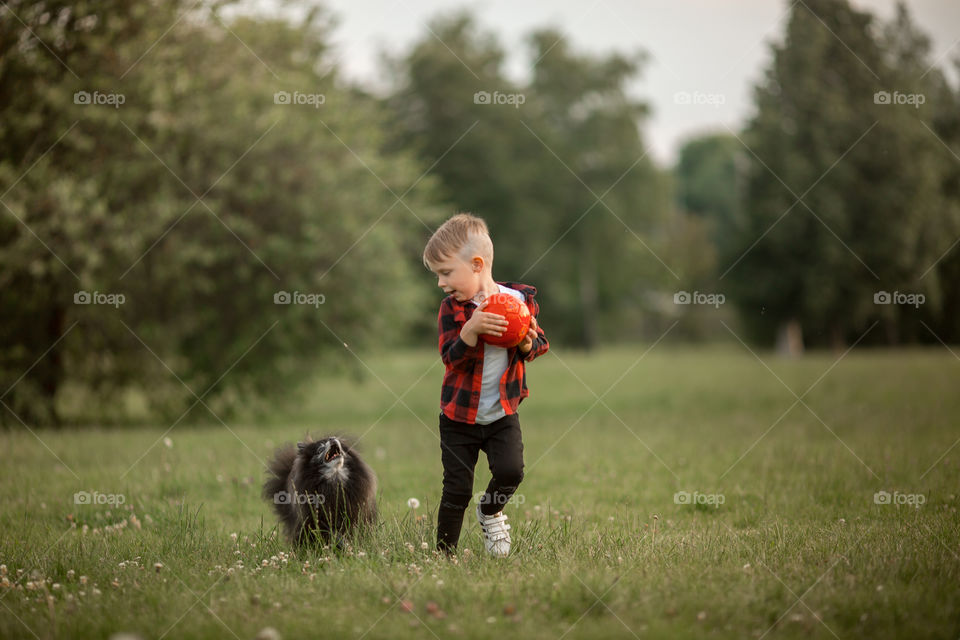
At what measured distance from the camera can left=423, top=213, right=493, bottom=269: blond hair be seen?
165 inches

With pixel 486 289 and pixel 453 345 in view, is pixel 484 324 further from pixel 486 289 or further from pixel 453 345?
pixel 486 289

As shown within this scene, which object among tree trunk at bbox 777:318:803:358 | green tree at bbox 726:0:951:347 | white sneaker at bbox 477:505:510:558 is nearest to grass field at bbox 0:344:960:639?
white sneaker at bbox 477:505:510:558

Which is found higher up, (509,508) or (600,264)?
(600,264)

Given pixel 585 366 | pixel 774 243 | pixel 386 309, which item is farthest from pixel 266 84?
pixel 774 243

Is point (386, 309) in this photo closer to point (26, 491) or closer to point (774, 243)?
point (26, 491)

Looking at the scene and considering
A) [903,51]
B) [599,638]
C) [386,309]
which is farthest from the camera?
[903,51]

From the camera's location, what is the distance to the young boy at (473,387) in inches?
167

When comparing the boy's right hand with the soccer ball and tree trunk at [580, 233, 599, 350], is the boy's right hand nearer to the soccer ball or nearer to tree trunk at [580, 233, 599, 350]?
the soccer ball

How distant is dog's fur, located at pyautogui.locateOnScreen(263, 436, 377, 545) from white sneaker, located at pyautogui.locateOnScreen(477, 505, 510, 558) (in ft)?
2.32

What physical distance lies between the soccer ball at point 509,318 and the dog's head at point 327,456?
3.69 ft

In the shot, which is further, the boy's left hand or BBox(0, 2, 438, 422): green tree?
BBox(0, 2, 438, 422): green tree

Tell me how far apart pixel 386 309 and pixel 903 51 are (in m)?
16.8

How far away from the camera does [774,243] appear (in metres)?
29.1

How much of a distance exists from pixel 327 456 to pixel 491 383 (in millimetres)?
1045
